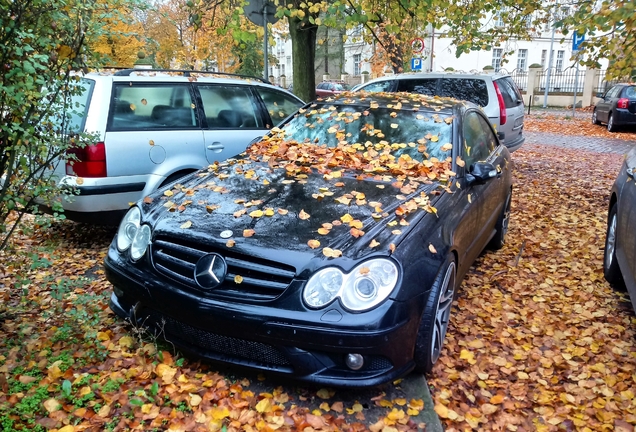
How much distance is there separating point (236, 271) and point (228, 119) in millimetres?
3495

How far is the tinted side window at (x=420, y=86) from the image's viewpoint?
30.2 ft

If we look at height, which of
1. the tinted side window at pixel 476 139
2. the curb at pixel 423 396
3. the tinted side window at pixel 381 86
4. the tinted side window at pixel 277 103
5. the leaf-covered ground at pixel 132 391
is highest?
the tinted side window at pixel 381 86

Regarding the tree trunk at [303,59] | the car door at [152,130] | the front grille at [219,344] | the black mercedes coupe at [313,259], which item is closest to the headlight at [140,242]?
the black mercedes coupe at [313,259]

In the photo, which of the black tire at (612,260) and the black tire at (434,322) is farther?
the black tire at (612,260)

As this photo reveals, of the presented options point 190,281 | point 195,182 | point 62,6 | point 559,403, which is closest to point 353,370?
point 190,281

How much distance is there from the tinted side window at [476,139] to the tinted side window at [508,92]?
428cm

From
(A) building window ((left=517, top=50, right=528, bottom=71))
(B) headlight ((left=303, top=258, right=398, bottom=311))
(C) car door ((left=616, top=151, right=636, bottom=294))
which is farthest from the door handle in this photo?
(A) building window ((left=517, top=50, right=528, bottom=71))

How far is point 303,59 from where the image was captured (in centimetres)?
927

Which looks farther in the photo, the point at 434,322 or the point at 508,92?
the point at 508,92

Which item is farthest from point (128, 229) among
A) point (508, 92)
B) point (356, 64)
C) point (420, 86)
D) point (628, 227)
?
point (356, 64)

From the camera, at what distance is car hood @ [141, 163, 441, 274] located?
2768 mm

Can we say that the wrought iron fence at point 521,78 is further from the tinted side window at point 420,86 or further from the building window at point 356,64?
the tinted side window at point 420,86

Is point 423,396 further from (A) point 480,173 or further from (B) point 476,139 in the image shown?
(B) point 476,139

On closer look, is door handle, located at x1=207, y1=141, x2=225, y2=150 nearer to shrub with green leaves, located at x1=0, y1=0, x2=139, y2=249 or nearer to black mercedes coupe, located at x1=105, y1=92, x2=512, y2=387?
black mercedes coupe, located at x1=105, y1=92, x2=512, y2=387
